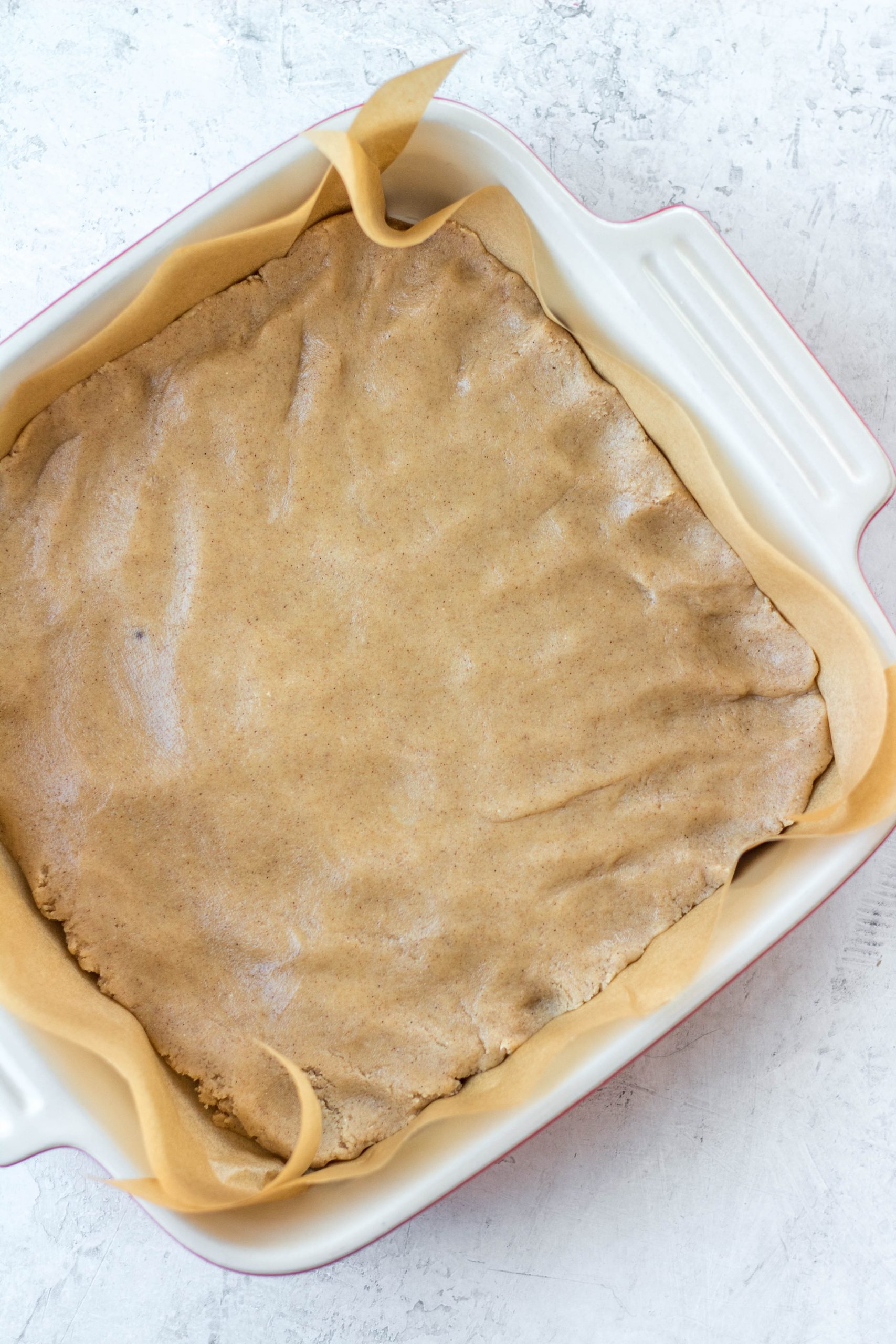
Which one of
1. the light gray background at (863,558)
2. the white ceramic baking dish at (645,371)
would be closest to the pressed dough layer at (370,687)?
the white ceramic baking dish at (645,371)

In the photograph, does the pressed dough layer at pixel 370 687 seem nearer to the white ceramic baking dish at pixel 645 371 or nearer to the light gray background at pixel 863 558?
the white ceramic baking dish at pixel 645 371

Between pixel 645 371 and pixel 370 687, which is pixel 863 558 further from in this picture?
pixel 370 687

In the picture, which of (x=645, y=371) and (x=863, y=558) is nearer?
(x=645, y=371)

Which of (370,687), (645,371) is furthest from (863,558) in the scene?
(370,687)

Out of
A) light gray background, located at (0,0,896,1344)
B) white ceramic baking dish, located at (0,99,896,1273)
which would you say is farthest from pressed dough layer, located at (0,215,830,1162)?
light gray background, located at (0,0,896,1344)

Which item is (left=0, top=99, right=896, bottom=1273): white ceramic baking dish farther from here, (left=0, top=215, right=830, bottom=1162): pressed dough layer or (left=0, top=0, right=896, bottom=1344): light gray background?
(left=0, top=0, right=896, bottom=1344): light gray background
